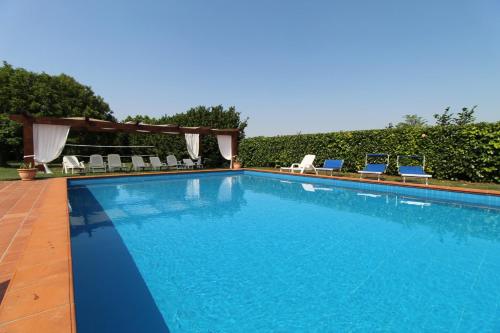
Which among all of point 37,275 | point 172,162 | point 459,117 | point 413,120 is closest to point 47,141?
point 172,162

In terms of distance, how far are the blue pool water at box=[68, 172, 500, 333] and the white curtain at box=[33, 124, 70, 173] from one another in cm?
537

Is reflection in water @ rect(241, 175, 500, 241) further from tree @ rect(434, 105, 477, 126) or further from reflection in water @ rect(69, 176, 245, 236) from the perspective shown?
tree @ rect(434, 105, 477, 126)

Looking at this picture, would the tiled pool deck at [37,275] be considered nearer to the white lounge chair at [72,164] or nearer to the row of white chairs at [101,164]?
the white lounge chair at [72,164]

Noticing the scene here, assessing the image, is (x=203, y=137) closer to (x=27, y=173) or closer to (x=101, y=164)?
(x=101, y=164)

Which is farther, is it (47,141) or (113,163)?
(113,163)

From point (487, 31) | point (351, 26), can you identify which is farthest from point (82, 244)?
point (487, 31)

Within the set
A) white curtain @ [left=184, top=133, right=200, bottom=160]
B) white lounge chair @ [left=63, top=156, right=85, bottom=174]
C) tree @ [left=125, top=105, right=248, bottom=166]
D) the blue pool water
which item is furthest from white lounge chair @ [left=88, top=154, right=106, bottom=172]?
the blue pool water

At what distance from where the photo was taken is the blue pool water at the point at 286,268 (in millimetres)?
2193

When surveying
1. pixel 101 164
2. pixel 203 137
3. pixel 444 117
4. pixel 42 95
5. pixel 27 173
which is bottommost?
pixel 27 173

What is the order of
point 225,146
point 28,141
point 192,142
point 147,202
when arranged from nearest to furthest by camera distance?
point 147,202
point 28,141
point 192,142
point 225,146

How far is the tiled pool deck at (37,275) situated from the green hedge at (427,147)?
34.3 ft

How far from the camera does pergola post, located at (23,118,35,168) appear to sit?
9.46 m

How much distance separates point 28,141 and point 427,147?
14374mm

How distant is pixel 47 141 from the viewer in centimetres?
995
